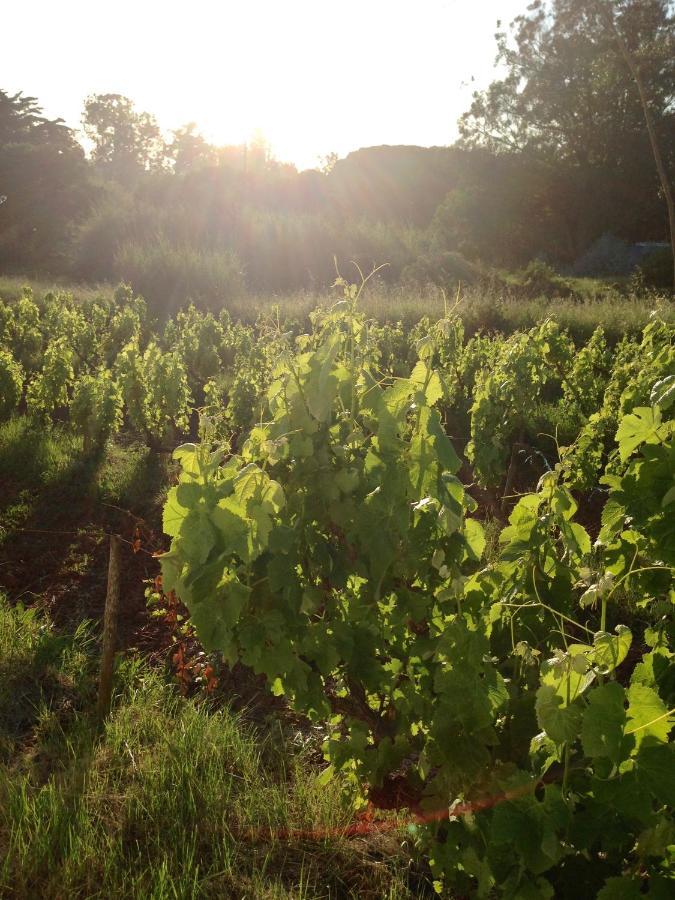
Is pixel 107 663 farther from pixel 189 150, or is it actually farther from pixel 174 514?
pixel 189 150

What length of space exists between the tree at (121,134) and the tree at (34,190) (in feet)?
120

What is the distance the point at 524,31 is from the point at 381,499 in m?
35.1

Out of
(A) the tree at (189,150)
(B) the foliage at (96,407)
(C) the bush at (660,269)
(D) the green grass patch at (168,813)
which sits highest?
(A) the tree at (189,150)

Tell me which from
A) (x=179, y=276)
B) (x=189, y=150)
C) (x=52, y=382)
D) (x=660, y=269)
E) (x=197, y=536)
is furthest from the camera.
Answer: (x=189, y=150)

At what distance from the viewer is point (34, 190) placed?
27953mm

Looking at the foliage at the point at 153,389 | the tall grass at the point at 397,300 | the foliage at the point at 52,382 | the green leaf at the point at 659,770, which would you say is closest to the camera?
the green leaf at the point at 659,770

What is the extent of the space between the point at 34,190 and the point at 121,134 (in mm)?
42620

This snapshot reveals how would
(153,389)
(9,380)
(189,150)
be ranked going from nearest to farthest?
(153,389) < (9,380) < (189,150)

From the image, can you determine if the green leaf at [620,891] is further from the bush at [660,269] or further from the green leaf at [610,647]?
the bush at [660,269]

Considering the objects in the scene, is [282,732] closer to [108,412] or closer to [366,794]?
[366,794]

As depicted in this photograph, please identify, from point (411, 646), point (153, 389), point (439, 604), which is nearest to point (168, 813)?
point (411, 646)

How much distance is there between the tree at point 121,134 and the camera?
64.6 meters

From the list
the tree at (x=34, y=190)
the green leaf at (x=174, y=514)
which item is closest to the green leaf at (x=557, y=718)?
the green leaf at (x=174, y=514)

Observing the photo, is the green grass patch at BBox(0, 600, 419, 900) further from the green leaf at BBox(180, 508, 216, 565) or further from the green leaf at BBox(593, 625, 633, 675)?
the green leaf at BBox(593, 625, 633, 675)
